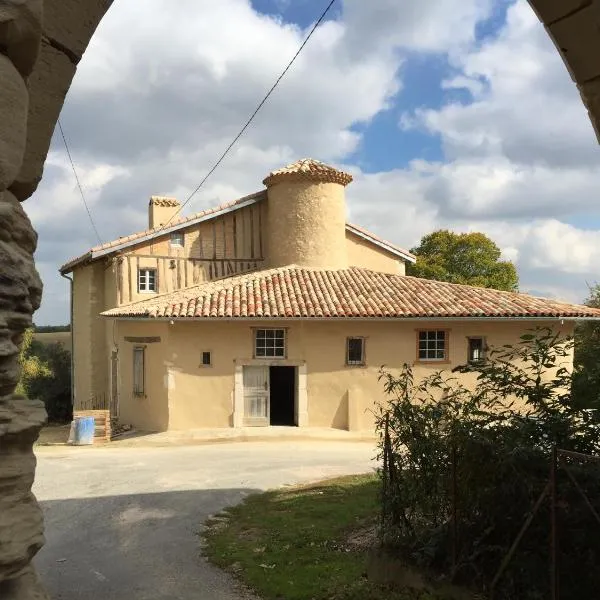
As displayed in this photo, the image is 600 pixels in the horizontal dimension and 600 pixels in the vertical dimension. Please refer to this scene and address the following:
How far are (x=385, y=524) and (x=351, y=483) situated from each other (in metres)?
4.50

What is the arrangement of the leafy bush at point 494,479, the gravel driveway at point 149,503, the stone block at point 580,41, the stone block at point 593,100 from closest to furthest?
the stone block at point 580,41 → the stone block at point 593,100 → the leafy bush at point 494,479 → the gravel driveway at point 149,503

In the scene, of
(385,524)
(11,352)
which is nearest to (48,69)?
(11,352)

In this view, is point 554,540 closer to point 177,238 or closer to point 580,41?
point 580,41

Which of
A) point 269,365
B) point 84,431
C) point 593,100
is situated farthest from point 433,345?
point 593,100

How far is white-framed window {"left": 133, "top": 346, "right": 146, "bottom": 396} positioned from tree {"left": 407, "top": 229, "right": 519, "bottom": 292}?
68.7ft

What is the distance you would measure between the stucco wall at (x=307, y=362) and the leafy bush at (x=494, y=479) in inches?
427

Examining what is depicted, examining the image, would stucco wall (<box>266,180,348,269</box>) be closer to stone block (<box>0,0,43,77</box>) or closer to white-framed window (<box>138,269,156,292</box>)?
white-framed window (<box>138,269,156,292</box>)

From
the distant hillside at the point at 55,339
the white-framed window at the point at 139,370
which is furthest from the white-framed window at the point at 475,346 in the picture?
the distant hillside at the point at 55,339

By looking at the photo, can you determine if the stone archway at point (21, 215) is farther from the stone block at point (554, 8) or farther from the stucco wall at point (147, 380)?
the stucco wall at point (147, 380)

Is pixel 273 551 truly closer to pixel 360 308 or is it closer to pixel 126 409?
pixel 360 308

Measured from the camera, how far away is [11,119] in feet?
5.38

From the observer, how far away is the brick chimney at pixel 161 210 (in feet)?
74.1

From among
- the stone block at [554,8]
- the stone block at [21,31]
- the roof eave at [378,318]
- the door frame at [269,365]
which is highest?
the stone block at [554,8]

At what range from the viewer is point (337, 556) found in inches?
247
